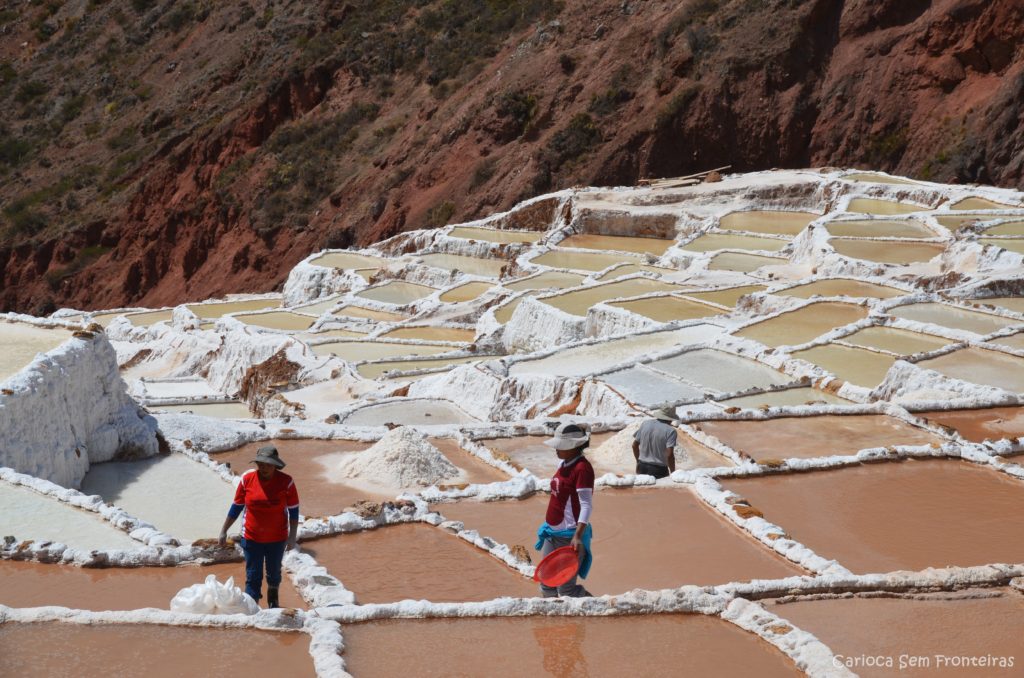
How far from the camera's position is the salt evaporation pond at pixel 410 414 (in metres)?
12.5

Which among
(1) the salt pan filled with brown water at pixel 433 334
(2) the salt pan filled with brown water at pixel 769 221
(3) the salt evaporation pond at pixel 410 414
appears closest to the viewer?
(3) the salt evaporation pond at pixel 410 414

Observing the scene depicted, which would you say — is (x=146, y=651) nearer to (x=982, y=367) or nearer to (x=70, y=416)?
(x=70, y=416)

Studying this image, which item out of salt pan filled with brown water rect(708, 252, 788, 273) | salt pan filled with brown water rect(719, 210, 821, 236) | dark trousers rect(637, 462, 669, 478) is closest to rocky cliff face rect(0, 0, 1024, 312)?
salt pan filled with brown water rect(719, 210, 821, 236)

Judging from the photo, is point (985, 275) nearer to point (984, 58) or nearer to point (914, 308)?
point (914, 308)

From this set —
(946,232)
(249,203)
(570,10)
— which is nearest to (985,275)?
(946,232)

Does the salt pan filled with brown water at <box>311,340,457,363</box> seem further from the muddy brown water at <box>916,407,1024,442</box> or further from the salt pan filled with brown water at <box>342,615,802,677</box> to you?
the salt pan filled with brown water at <box>342,615,802,677</box>

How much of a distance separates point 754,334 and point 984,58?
16407 millimetres

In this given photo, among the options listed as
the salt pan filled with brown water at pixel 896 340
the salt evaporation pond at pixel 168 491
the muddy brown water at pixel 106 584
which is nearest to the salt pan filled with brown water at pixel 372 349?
the salt pan filled with brown water at pixel 896 340

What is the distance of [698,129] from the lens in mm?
28328

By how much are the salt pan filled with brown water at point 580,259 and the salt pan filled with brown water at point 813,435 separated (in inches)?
408

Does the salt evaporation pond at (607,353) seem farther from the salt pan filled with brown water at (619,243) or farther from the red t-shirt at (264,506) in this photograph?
the salt pan filled with brown water at (619,243)

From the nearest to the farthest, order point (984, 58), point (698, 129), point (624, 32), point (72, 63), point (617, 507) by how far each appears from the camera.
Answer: point (617, 507) → point (984, 58) → point (698, 129) → point (624, 32) → point (72, 63)

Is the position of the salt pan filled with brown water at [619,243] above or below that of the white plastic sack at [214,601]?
below

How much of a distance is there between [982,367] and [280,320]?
11.4 m
